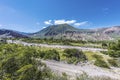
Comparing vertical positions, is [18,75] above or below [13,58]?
below

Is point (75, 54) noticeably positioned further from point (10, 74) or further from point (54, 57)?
point (10, 74)

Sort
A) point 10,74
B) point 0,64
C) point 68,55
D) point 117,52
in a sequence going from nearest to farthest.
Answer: point 10,74, point 0,64, point 68,55, point 117,52

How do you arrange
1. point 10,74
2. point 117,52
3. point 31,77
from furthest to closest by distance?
point 117,52 < point 10,74 < point 31,77

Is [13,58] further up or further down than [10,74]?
further up

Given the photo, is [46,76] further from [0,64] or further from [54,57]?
[54,57]

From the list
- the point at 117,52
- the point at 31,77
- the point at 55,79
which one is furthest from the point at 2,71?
the point at 117,52

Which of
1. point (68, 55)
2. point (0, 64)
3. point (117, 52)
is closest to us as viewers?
point (0, 64)

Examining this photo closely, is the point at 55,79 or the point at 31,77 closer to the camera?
the point at 31,77

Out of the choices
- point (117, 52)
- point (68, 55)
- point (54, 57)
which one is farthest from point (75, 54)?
point (117, 52)

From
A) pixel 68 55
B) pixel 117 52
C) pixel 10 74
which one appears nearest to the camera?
pixel 10 74
